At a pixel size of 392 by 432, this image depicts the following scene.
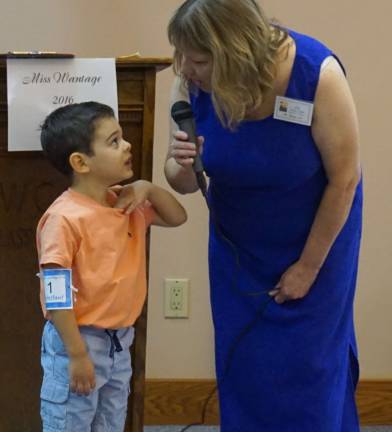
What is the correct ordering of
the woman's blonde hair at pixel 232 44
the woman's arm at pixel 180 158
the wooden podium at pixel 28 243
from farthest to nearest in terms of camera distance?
the wooden podium at pixel 28 243, the woman's arm at pixel 180 158, the woman's blonde hair at pixel 232 44

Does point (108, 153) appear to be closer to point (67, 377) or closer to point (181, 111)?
point (181, 111)

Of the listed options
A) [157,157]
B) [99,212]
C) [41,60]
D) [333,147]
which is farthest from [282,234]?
[157,157]

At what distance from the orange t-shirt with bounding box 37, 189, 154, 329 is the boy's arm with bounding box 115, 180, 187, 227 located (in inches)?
1.2

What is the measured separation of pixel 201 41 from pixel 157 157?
2.80ft

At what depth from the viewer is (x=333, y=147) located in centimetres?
127

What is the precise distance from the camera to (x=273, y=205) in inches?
53.9

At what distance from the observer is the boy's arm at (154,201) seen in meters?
1.37

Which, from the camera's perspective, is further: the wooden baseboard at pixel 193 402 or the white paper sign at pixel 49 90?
the wooden baseboard at pixel 193 402

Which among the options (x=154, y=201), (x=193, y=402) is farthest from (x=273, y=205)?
(x=193, y=402)

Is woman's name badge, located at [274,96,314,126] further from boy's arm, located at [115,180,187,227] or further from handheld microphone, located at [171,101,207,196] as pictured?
boy's arm, located at [115,180,187,227]

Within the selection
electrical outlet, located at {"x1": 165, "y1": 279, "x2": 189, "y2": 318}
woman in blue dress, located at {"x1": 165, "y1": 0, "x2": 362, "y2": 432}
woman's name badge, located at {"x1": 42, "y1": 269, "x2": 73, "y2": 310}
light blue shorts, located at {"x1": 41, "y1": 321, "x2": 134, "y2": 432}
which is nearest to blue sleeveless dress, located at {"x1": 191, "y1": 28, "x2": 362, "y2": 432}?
woman in blue dress, located at {"x1": 165, "y1": 0, "x2": 362, "y2": 432}

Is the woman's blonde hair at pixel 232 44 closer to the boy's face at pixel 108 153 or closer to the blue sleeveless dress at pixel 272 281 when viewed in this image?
the blue sleeveless dress at pixel 272 281

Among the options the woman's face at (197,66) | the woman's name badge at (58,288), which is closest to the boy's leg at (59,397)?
the woman's name badge at (58,288)

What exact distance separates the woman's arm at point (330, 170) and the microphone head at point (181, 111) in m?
0.23
